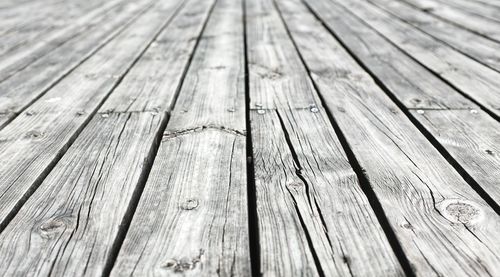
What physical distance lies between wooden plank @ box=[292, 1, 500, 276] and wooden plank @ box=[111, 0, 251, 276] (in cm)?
31

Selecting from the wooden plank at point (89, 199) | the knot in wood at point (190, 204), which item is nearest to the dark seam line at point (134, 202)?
the wooden plank at point (89, 199)

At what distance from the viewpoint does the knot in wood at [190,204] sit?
3.35 feet


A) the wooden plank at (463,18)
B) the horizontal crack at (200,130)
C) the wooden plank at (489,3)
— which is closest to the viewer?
the horizontal crack at (200,130)

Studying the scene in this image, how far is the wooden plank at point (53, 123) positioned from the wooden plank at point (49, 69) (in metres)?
0.05

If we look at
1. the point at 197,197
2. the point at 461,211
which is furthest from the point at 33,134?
the point at 461,211

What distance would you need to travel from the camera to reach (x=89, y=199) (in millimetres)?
1065

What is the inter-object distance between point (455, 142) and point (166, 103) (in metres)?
0.90

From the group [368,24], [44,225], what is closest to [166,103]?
[44,225]

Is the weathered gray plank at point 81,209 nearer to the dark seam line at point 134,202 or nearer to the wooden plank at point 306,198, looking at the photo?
the dark seam line at point 134,202

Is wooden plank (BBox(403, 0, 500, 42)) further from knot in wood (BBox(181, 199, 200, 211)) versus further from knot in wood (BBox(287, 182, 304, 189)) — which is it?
knot in wood (BBox(181, 199, 200, 211))

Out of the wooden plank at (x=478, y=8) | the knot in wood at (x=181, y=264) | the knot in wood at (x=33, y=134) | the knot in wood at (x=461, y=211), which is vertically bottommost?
the wooden plank at (x=478, y=8)

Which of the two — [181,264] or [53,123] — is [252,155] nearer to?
[181,264]

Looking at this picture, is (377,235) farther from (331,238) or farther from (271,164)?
(271,164)

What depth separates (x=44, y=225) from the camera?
0.98m
